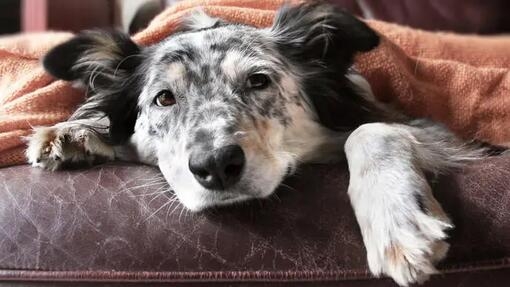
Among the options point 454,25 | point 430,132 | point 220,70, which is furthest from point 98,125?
point 454,25

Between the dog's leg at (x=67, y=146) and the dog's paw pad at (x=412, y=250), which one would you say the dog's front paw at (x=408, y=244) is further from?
the dog's leg at (x=67, y=146)

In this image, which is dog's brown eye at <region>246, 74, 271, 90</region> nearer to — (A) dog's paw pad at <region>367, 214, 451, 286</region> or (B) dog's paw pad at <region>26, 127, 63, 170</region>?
(B) dog's paw pad at <region>26, 127, 63, 170</region>

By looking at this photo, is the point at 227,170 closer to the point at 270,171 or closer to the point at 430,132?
the point at 270,171

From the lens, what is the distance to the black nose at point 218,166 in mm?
1078

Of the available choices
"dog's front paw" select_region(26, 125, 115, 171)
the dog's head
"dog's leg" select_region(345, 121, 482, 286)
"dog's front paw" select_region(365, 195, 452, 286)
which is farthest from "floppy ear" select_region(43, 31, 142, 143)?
"dog's front paw" select_region(365, 195, 452, 286)

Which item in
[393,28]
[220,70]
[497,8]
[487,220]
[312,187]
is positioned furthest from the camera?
[497,8]

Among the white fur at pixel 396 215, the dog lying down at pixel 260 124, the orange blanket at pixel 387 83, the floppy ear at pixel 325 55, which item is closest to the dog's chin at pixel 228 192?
the dog lying down at pixel 260 124

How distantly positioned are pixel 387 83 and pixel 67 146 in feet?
3.02

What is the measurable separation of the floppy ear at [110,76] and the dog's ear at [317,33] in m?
0.42

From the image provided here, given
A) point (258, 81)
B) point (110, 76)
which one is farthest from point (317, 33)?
point (110, 76)

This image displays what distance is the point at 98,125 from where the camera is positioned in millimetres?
1564

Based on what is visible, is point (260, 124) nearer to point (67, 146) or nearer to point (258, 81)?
point (258, 81)

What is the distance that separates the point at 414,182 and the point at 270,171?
0.98 ft

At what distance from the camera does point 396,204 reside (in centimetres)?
101
